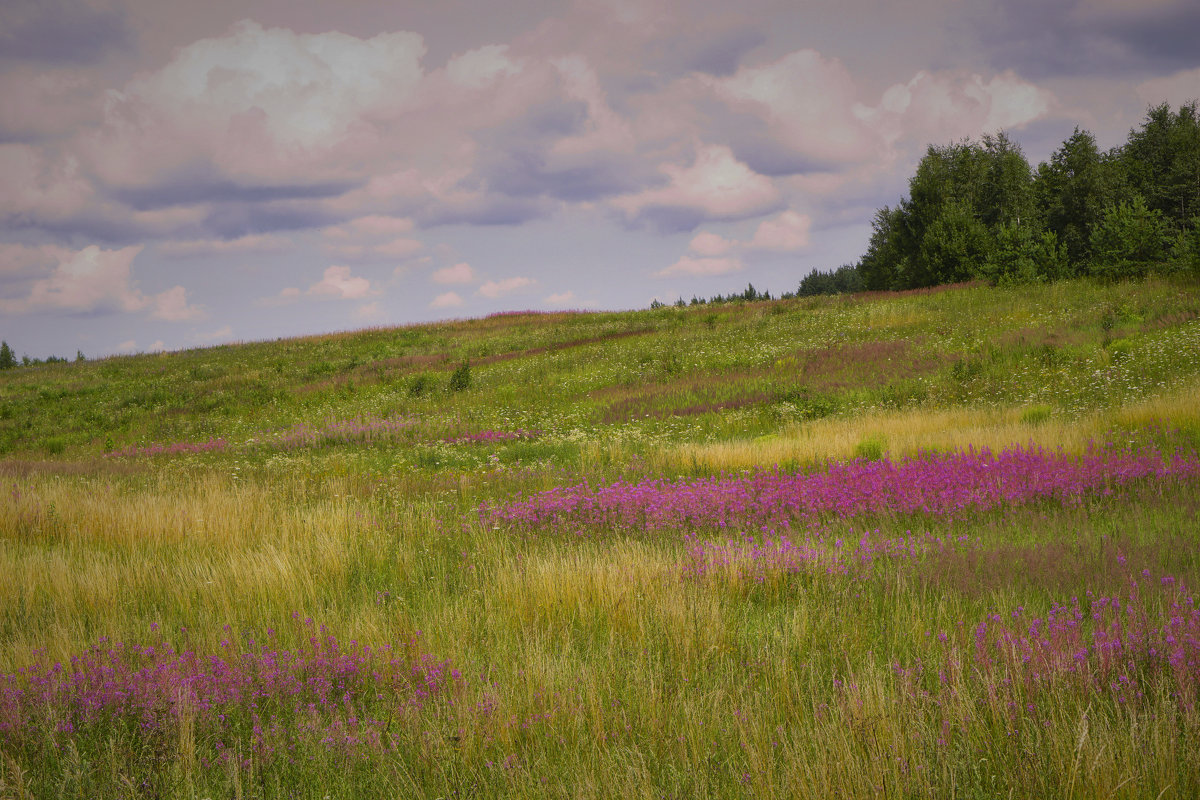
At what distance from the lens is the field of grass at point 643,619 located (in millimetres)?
2916

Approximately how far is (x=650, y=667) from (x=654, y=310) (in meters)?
44.1

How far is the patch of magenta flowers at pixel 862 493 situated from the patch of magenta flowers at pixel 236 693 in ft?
11.9

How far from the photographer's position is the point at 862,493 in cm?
775

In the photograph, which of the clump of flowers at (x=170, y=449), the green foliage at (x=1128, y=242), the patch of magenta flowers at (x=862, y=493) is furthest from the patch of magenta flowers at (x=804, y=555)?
the green foliage at (x=1128, y=242)

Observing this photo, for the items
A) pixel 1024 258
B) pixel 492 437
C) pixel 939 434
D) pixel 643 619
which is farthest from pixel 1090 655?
pixel 1024 258

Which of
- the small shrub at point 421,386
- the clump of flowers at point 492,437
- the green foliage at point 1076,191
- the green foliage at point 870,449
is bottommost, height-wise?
the green foliage at point 870,449

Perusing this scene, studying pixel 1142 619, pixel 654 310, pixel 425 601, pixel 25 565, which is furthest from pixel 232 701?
→ pixel 654 310

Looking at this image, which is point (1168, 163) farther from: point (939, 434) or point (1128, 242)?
point (939, 434)

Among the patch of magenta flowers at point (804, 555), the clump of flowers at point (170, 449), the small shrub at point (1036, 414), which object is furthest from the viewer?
the clump of flowers at point (170, 449)

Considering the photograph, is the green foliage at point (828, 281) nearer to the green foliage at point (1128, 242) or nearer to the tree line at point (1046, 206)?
the tree line at point (1046, 206)

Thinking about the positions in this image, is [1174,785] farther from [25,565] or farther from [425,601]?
[25,565]

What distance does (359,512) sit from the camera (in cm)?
829

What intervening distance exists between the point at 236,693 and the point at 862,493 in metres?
6.68

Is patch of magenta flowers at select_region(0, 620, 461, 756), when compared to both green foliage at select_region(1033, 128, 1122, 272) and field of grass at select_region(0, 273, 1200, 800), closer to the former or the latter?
field of grass at select_region(0, 273, 1200, 800)
